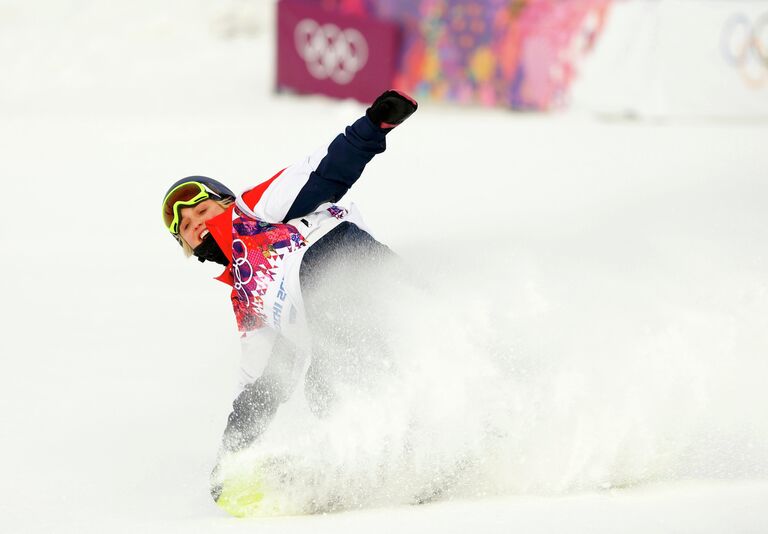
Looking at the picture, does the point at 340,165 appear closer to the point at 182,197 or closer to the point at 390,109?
the point at 390,109

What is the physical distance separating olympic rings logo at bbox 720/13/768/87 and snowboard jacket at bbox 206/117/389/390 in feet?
19.0

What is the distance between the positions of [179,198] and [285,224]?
40 cm

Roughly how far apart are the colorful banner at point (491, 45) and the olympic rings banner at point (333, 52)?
0.42 ft

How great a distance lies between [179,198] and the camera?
3.34 m

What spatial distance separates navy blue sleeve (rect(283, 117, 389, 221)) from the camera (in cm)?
302

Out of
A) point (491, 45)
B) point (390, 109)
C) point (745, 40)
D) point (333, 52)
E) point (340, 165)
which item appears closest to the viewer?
point (390, 109)

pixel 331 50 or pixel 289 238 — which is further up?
pixel 289 238

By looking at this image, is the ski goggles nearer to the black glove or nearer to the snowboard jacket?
the snowboard jacket

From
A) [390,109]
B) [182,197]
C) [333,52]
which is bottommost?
[333,52]

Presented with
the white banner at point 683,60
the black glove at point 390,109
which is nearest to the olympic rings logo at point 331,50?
the white banner at point 683,60

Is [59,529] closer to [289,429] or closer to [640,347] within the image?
[289,429]

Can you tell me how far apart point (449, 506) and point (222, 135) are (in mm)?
6353

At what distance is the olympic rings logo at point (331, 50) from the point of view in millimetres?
10312

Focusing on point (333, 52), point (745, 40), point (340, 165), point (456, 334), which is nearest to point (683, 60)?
point (745, 40)
